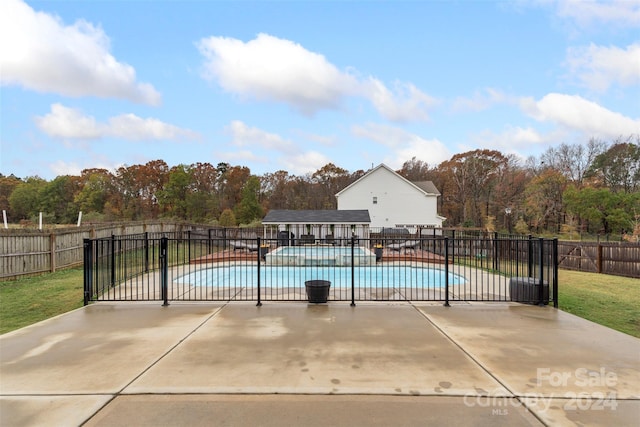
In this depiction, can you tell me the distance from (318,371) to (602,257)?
14.4m

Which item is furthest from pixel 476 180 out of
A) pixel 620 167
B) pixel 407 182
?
pixel 407 182

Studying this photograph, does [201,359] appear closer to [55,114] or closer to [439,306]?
[439,306]

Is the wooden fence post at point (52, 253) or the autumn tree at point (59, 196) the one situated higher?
the autumn tree at point (59, 196)

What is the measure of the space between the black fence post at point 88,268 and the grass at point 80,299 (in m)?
0.34

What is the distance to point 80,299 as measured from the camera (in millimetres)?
7406

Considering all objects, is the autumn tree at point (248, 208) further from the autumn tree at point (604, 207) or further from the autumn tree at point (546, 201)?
the autumn tree at point (604, 207)

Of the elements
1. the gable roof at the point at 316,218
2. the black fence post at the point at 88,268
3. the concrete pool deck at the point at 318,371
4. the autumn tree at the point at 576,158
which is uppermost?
the autumn tree at the point at 576,158

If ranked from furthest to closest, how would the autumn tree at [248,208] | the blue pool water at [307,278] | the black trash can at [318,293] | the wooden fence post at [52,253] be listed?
1. the autumn tree at [248,208]
2. the wooden fence post at [52,253]
3. the blue pool water at [307,278]
4. the black trash can at [318,293]

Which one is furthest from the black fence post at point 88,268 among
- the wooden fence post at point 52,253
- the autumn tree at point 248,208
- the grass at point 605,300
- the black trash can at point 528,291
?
the autumn tree at point 248,208

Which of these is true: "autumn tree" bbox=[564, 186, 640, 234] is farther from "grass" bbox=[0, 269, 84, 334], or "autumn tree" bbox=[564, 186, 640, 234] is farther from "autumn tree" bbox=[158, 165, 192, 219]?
"autumn tree" bbox=[158, 165, 192, 219]

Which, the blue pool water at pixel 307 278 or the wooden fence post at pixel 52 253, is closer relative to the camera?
the blue pool water at pixel 307 278

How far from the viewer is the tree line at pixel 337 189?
3403 cm

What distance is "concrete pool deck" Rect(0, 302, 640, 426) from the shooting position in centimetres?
284

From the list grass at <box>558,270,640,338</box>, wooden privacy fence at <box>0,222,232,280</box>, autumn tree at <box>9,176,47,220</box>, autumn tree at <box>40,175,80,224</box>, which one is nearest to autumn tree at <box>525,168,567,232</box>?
grass at <box>558,270,640,338</box>
